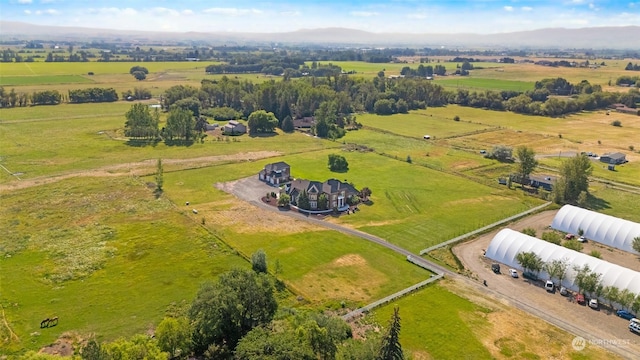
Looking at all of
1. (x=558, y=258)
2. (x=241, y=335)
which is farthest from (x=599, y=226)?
(x=241, y=335)

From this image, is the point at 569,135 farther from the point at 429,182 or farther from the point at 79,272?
the point at 79,272

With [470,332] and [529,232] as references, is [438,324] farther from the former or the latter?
[529,232]

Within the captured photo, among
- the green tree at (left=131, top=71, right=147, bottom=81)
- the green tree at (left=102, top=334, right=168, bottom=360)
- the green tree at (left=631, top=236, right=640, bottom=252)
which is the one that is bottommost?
the green tree at (left=102, top=334, right=168, bottom=360)

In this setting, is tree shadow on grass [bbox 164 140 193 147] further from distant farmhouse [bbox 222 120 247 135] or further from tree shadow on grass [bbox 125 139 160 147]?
distant farmhouse [bbox 222 120 247 135]

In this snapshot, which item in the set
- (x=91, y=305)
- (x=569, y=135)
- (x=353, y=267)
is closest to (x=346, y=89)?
(x=569, y=135)

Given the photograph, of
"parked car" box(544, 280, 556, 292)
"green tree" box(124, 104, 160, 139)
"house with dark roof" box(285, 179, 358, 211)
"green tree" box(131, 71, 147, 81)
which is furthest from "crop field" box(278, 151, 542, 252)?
"green tree" box(131, 71, 147, 81)

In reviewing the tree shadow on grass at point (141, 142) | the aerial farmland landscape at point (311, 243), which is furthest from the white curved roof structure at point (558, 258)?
the tree shadow on grass at point (141, 142)
